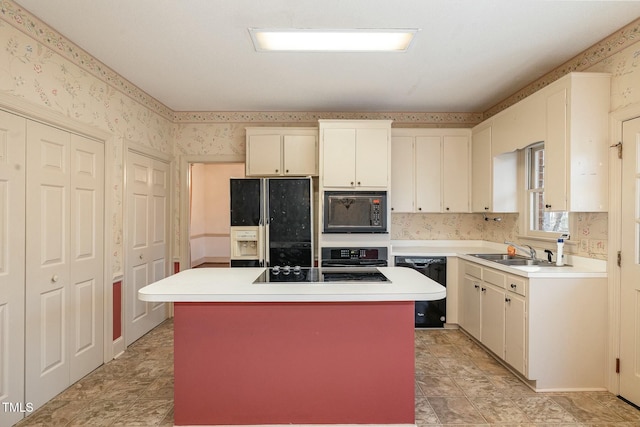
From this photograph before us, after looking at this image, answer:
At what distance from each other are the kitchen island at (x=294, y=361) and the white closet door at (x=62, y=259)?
103 centimetres

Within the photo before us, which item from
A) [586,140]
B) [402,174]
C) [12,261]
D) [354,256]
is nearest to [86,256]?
[12,261]

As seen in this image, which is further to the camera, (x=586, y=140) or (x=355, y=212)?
(x=355, y=212)

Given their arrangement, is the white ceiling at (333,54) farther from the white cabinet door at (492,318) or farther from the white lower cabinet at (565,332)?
the white cabinet door at (492,318)

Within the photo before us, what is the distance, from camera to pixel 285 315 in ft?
6.13

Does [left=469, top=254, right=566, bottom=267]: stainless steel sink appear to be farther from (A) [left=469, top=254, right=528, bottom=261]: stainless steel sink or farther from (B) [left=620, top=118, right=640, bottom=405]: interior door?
(B) [left=620, top=118, right=640, bottom=405]: interior door

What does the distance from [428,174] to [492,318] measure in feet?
5.68

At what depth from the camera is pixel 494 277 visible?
2.77 meters

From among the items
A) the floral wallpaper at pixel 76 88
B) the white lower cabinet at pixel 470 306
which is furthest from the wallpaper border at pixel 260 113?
the white lower cabinet at pixel 470 306

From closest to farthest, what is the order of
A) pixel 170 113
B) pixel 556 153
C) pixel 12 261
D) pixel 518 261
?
pixel 12 261, pixel 556 153, pixel 518 261, pixel 170 113

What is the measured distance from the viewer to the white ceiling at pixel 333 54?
1.95 meters

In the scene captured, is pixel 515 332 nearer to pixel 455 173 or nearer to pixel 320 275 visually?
pixel 320 275

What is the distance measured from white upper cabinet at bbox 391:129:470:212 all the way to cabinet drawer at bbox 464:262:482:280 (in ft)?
2.57

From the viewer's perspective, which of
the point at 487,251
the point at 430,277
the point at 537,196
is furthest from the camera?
the point at 487,251

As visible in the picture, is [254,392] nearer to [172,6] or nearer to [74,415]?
[74,415]
